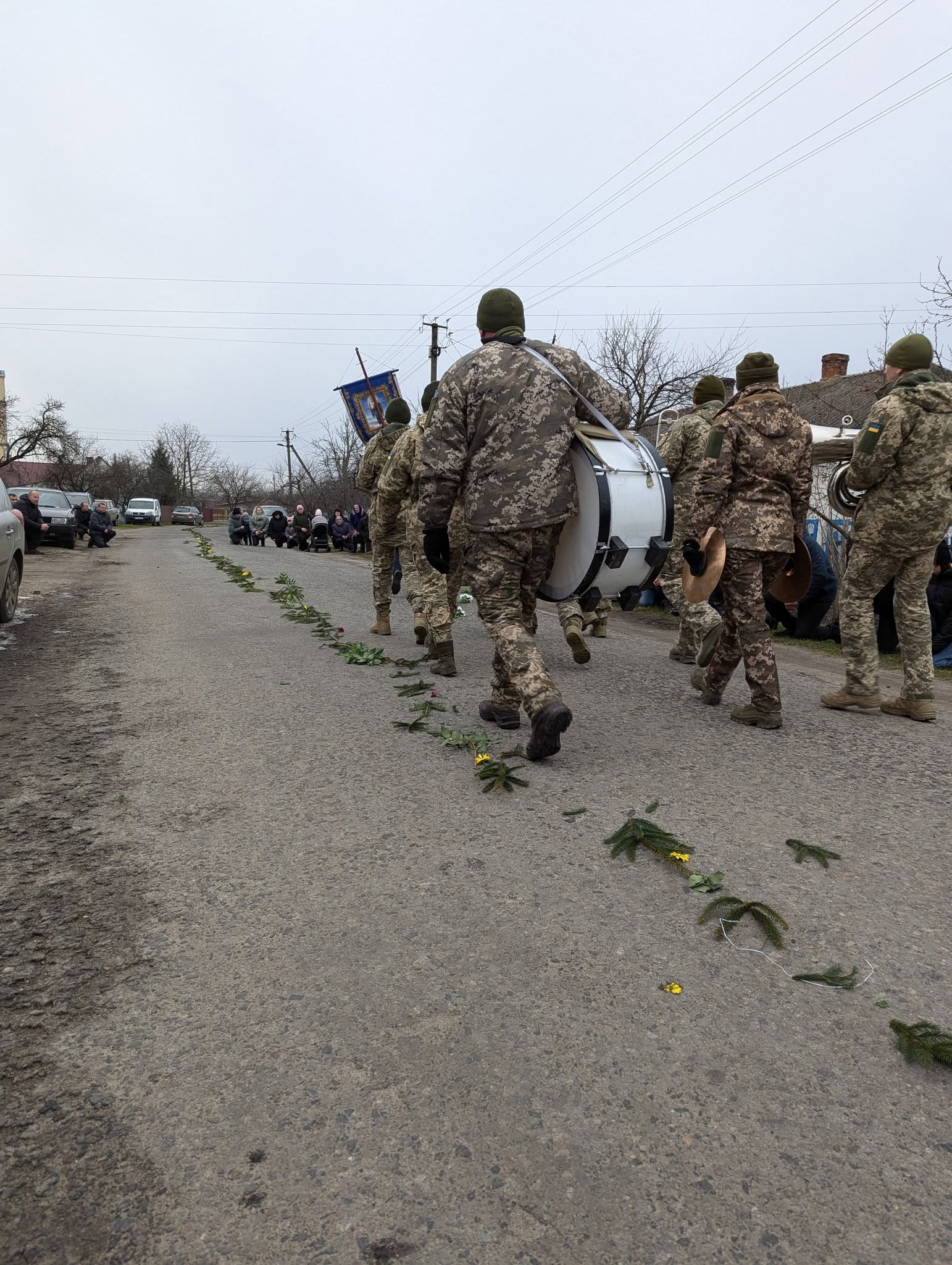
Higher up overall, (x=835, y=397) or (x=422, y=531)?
(x=835, y=397)

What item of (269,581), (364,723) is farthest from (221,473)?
(364,723)

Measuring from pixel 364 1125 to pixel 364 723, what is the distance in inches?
125

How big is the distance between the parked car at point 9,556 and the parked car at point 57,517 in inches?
629

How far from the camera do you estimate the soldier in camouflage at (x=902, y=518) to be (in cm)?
504

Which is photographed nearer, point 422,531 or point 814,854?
point 814,854

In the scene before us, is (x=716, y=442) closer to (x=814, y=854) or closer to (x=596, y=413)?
(x=596, y=413)

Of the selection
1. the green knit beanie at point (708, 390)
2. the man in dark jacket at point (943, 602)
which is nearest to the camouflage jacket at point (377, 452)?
the green knit beanie at point (708, 390)

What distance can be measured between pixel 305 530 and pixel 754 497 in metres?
27.3

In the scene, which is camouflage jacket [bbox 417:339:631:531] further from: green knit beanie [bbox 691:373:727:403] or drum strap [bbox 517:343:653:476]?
green knit beanie [bbox 691:373:727:403]

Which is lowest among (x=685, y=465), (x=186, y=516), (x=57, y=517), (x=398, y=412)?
(x=186, y=516)

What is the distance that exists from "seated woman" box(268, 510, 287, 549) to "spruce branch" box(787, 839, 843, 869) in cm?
3026

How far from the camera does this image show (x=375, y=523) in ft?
26.0

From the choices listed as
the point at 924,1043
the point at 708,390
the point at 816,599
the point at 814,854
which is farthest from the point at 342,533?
the point at 924,1043

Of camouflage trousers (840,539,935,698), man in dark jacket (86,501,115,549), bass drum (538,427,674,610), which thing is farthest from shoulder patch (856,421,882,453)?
man in dark jacket (86,501,115,549)
